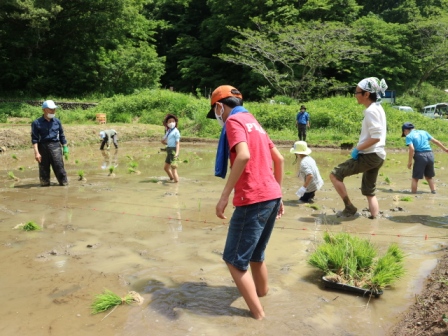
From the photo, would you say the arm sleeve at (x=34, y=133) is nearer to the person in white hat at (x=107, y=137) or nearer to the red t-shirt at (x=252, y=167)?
the red t-shirt at (x=252, y=167)

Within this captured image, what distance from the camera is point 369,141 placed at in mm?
6227

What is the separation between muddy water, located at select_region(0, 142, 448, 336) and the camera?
3.62 metres

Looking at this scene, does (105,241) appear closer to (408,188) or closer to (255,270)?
(255,270)

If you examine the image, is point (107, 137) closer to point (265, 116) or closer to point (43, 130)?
point (43, 130)

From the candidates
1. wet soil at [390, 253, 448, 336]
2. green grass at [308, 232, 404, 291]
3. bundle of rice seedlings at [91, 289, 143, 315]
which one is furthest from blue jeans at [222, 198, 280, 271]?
wet soil at [390, 253, 448, 336]

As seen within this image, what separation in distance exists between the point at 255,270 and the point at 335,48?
28.0 meters

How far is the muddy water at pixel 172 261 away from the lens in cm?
362

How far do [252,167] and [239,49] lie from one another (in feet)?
101

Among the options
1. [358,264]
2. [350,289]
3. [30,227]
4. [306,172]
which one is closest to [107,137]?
[306,172]

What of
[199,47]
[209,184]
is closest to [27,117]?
[209,184]

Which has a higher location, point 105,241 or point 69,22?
point 69,22

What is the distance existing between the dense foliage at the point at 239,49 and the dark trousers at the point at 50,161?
21648mm

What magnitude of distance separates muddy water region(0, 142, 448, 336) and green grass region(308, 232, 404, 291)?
155mm

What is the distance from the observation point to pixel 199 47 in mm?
47406
